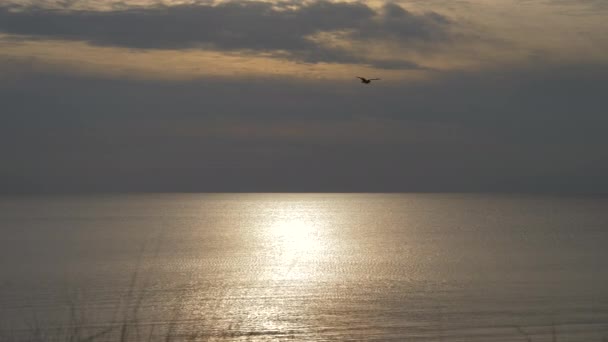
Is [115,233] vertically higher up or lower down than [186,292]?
lower down

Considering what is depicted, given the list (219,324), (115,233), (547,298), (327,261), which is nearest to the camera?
(219,324)

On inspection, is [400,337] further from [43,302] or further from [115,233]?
[115,233]

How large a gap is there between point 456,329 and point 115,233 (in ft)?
259

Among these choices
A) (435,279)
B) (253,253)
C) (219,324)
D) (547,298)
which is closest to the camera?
(219,324)

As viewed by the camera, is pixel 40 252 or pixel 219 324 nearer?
pixel 219 324

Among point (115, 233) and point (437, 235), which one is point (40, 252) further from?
point (437, 235)

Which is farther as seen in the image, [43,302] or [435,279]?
[435,279]

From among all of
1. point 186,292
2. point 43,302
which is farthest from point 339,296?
point 43,302

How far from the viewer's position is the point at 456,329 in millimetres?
30438

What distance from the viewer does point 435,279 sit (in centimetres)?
5075

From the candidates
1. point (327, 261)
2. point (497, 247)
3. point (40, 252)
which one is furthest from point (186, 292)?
point (497, 247)

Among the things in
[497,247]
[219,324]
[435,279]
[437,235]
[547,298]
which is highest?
[219,324]

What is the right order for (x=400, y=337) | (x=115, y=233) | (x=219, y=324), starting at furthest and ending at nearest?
(x=115, y=233)
(x=219, y=324)
(x=400, y=337)

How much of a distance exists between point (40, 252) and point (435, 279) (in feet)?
123
